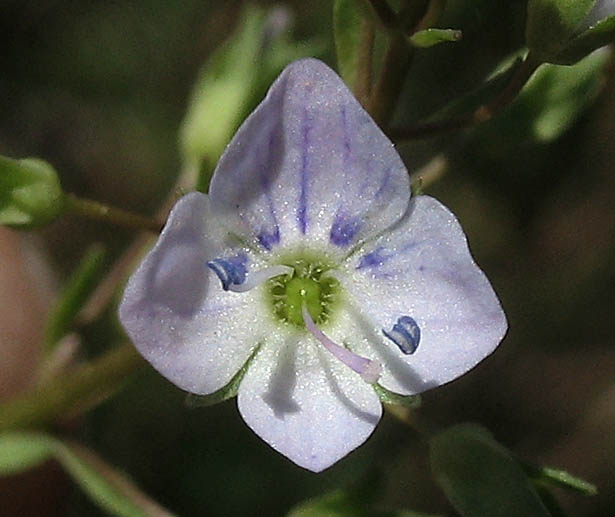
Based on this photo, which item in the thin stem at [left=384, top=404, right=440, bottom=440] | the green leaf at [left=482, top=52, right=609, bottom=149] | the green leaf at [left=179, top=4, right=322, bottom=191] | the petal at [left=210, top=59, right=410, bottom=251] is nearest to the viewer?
the petal at [left=210, top=59, right=410, bottom=251]

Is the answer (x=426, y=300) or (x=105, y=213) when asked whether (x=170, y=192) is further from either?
(x=426, y=300)

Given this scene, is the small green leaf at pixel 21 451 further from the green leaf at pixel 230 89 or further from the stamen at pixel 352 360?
the stamen at pixel 352 360

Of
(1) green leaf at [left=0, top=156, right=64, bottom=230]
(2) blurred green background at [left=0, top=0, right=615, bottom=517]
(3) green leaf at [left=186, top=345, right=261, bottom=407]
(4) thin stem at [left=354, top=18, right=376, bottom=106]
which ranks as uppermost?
(4) thin stem at [left=354, top=18, right=376, bottom=106]

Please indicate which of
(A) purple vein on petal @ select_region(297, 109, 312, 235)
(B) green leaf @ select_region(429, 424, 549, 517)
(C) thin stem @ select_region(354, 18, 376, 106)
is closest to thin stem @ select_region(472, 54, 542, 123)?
A: (C) thin stem @ select_region(354, 18, 376, 106)

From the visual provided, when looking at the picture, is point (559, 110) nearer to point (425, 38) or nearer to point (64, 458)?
point (425, 38)

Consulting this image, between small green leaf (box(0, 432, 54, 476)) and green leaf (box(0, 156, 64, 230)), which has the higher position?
green leaf (box(0, 156, 64, 230))

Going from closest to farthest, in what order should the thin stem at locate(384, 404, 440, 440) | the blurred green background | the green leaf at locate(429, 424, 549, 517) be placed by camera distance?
the green leaf at locate(429, 424, 549, 517) < the thin stem at locate(384, 404, 440, 440) < the blurred green background

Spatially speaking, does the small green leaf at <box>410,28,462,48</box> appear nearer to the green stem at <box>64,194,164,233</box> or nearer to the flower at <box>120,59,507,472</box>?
the flower at <box>120,59,507,472</box>

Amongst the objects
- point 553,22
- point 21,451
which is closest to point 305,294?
point 553,22
